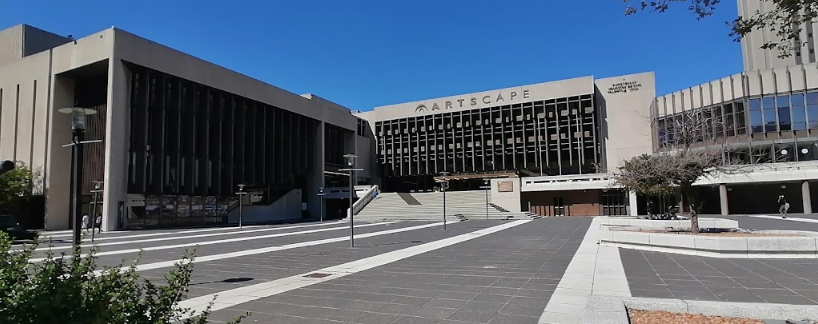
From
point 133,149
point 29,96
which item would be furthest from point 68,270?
point 29,96

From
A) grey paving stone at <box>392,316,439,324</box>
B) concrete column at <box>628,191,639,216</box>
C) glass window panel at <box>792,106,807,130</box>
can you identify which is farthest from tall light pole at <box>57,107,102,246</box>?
glass window panel at <box>792,106,807,130</box>

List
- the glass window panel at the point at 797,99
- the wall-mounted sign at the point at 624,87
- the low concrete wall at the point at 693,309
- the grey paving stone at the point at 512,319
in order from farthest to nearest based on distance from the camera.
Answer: the wall-mounted sign at the point at 624,87 → the glass window panel at the point at 797,99 → the grey paving stone at the point at 512,319 → the low concrete wall at the point at 693,309

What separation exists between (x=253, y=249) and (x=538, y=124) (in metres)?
47.2

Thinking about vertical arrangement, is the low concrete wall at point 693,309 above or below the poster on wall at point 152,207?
below


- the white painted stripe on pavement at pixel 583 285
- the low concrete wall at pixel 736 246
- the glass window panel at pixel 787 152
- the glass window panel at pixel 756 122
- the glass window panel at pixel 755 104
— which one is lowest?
the white painted stripe on pavement at pixel 583 285

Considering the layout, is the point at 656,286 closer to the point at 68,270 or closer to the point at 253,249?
the point at 68,270

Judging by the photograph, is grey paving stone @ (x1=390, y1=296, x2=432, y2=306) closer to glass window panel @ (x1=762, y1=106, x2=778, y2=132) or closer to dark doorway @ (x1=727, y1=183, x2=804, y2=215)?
dark doorway @ (x1=727, y1=183, x2=804, y2=215)

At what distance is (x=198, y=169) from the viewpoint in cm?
3794

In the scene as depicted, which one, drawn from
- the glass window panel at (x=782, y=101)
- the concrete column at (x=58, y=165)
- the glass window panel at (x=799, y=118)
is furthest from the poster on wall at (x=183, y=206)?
the glass window panel at (x=799, y=118)

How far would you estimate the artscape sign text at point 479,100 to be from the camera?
5891 cm

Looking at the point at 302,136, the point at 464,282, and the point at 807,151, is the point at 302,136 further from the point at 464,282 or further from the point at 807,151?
the point at 807,151

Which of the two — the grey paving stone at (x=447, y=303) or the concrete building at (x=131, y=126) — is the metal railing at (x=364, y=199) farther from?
the grey paving stone at (x=447, y=303)

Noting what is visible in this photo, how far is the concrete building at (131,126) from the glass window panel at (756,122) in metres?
45.4

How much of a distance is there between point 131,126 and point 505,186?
1308 inches
